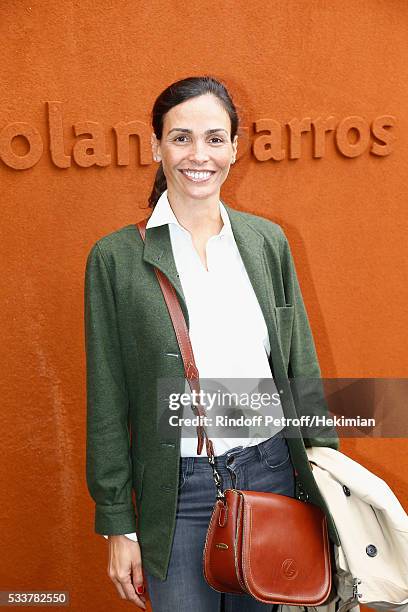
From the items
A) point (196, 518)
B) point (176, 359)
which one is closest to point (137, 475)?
point (196, 518)

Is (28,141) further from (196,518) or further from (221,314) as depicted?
(196,518)

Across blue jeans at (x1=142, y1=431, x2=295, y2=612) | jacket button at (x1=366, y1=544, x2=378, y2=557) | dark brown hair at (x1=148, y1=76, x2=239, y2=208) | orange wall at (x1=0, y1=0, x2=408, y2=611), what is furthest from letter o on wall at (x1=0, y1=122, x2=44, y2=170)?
jacket button at (x1=366, y1=544, x2=378, y2=557)

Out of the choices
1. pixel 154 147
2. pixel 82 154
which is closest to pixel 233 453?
pixel 154 147

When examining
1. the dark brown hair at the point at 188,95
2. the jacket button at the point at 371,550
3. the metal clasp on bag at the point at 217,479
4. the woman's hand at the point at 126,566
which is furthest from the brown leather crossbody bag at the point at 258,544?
the dark brown hair at the point at 188,95

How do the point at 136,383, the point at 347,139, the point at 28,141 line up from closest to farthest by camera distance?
1. the point at 136,383
2. the point at 28,141
3. the point at 347,139

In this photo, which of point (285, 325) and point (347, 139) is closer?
point (285, 325)

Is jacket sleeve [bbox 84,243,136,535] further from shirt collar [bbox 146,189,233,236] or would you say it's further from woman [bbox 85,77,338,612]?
shirt collar [bbox 146,189,233,236]

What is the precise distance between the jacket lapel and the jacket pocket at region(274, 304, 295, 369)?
0.22ft

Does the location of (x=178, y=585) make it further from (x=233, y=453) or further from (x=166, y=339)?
(x=166, y=339)

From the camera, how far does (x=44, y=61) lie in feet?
8.87

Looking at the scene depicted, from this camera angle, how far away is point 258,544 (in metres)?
1.71

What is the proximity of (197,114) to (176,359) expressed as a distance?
24.1 inches

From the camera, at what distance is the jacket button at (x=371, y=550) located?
1803mm

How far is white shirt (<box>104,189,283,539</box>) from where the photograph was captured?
1751 mm
